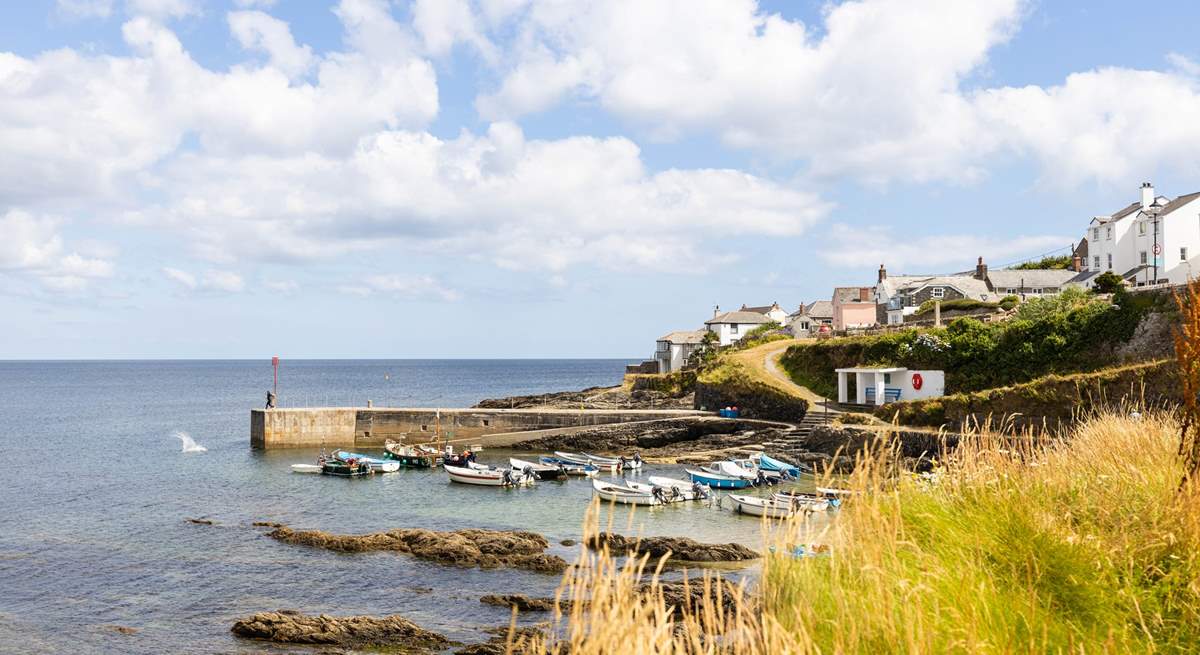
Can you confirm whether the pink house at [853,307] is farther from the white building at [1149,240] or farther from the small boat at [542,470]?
the small boat at [542,470]

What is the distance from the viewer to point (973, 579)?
19.0 feet

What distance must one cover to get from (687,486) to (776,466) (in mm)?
6295

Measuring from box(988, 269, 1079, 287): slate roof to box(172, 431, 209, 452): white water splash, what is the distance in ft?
218

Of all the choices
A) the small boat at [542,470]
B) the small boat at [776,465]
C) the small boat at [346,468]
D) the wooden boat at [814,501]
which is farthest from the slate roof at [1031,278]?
the small boat at [346,468]

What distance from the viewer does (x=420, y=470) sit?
4941 cm

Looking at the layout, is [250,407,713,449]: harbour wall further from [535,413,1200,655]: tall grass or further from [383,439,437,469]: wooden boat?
[535,413,1200,655]: tall grass

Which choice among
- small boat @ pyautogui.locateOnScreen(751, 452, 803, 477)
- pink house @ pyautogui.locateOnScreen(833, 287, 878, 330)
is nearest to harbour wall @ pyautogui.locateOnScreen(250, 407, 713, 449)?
small boat @ pyautogui.locateOnScreen(751, 452, 803, 477)

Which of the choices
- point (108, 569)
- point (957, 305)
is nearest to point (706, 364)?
point (957, 305)

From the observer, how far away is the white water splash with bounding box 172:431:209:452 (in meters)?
59.5

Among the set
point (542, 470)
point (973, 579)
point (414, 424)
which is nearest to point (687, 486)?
point (542, 470)

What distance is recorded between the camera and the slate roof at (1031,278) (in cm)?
7749

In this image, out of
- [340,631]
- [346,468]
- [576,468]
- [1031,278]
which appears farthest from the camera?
[1031,278]

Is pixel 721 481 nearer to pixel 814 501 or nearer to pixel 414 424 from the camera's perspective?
pixel 814 501

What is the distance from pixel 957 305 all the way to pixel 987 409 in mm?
30175
